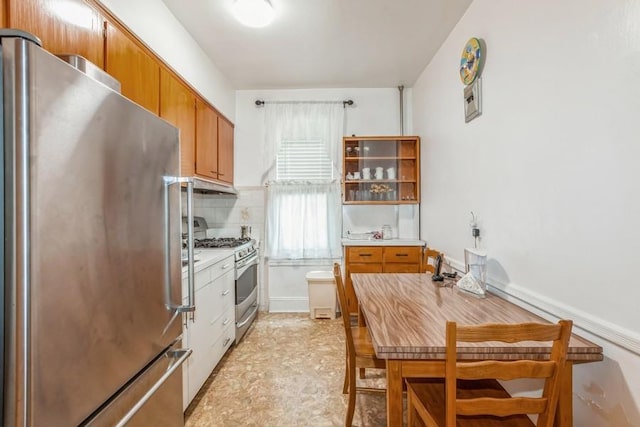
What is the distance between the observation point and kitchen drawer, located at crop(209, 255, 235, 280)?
229 centimetres

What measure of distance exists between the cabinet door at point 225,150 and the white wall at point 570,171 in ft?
8.04

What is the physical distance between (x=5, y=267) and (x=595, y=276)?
1861 mm

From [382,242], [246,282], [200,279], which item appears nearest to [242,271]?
[246,282]

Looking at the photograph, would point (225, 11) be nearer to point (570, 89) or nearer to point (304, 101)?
point (304, 101)

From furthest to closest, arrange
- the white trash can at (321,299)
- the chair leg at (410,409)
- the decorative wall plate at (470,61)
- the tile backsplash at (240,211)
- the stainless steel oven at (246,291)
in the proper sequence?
the tile backsplash at (240,211)
the white trash can at (321,299)
the stainless steel oven at (246,291)
the decorative wall plate at (470,61)
the chair leg at (410,409)

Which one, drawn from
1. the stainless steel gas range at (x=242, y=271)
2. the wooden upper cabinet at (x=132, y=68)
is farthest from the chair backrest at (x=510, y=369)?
the stainless steel gas range at (x=242, y=271)

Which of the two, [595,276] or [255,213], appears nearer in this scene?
[595,276]

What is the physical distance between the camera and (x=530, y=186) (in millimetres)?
1591

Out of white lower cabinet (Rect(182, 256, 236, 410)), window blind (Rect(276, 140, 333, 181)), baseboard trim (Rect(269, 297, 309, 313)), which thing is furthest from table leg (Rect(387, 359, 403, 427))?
window blind (Rect(276, 140, 333, 181))

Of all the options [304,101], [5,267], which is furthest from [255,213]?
[5,267]

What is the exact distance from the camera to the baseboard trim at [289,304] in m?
3.80

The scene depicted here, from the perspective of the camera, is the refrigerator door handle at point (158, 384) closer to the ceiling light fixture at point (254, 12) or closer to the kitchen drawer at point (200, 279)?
the kitchen drawer at point (200, 279)

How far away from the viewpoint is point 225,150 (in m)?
3.48

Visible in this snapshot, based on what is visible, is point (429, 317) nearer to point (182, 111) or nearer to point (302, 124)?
point (182, 111)
